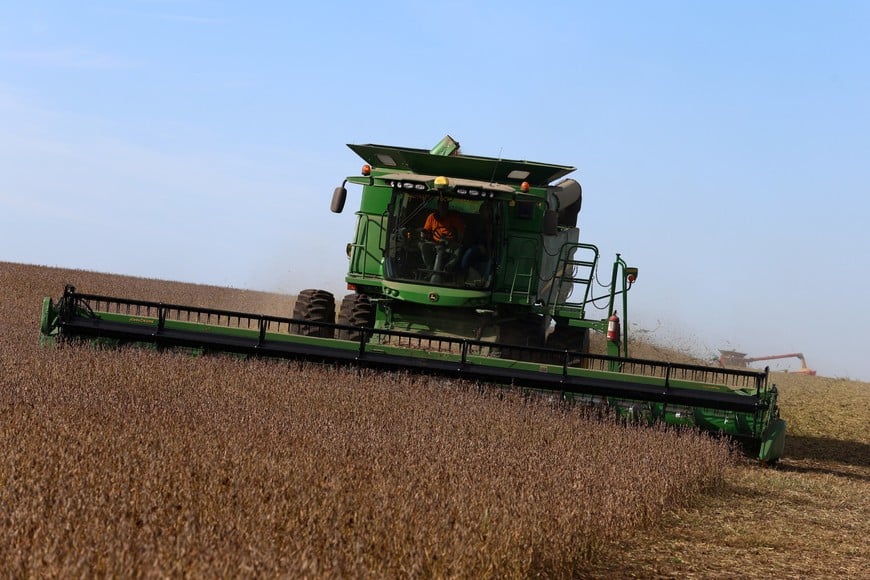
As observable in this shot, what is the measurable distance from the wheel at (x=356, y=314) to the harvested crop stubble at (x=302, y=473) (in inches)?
62.8

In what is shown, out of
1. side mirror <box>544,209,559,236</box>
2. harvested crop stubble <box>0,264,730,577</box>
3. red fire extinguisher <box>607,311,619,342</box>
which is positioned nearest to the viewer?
harvested crop stubble <box>0,264,730,577</box>

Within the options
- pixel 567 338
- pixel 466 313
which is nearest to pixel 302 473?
pixel 466 313

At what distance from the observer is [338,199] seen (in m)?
11.2

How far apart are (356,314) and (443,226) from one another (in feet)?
3.93

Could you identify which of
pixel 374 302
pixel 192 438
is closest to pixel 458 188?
pixel 374 302

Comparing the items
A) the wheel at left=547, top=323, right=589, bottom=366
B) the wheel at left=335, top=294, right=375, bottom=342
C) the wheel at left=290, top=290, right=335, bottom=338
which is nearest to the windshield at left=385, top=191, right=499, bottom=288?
the wheel at left=335, top=294, right=375, bottom=342

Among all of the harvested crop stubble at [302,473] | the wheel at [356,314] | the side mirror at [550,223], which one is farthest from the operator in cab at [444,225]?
the harvested crop stubble at [302,473]

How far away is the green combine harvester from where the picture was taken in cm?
999

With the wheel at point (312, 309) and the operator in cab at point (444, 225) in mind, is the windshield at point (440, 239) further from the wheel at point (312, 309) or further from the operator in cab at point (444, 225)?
the wheel at point (312, 309)

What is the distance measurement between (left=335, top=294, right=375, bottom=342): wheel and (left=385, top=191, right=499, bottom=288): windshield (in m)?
0.46

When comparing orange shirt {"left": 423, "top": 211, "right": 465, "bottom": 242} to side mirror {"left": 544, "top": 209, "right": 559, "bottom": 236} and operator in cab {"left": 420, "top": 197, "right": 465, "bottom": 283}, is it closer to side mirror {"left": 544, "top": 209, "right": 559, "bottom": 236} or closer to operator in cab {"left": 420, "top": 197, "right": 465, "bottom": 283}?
operator in cab {"left": 420, "top": 197, "right": 465, "bottom": 283}

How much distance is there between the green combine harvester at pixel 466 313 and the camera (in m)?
9.99

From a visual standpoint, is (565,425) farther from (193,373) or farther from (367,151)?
(367,151)

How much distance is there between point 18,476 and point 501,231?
7.08 meters
